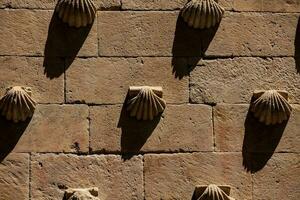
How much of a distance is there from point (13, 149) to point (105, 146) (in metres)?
0.65

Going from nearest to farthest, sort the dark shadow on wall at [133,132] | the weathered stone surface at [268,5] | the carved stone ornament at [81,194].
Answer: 1. the carved stone ornament at [81,194]
2. the dark shadow on wall at [133,132]
3. the weathered stone surface at [268,5]

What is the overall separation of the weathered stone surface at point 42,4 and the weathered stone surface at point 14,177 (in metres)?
1.17

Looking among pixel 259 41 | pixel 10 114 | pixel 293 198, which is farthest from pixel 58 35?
pixel 293 198

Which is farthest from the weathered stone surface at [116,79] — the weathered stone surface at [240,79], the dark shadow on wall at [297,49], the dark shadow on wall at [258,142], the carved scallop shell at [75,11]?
the dark shadow on wall at [297,49]

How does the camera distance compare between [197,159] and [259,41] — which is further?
[259,41]

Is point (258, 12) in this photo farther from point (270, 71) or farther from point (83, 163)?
point (83, 163)

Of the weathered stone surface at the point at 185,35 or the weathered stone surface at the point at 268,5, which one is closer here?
the weathered stone surface at the point at 185,35

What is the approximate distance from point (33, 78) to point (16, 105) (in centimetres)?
29

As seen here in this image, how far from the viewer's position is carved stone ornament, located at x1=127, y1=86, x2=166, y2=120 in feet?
19.8

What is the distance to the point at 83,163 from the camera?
5922 mm

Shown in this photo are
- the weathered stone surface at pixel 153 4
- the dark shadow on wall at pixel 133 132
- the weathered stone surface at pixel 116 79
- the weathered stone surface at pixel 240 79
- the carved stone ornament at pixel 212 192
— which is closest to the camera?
the carved stone ornament at pixel 212 192

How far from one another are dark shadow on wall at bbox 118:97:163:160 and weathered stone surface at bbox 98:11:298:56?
0.51 metres

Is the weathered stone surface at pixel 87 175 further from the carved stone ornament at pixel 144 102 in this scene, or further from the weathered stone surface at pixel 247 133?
the weathered stone surface at pixel 247 133

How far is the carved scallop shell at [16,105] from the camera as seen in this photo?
A: 19.4 ft
